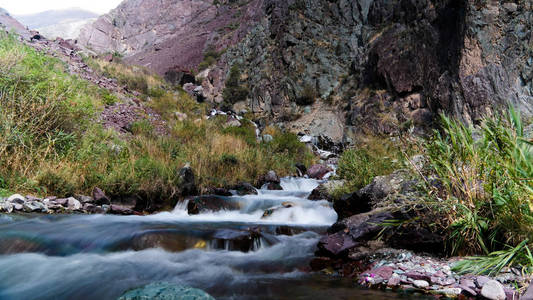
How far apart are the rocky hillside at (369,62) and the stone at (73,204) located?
4919 mm

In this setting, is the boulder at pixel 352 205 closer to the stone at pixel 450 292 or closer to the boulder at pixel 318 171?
the stone at pixel 450 292

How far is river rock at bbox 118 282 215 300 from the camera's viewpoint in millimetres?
1784

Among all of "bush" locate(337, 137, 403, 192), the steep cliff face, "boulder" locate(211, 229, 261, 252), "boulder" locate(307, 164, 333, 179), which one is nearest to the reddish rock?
"boulder" locate(211, 229, 261, 252)

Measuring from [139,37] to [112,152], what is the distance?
133 ft

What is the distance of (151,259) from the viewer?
316 centimetres

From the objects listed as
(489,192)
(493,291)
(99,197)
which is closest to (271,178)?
(99,197)

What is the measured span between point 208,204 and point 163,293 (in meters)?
3.76

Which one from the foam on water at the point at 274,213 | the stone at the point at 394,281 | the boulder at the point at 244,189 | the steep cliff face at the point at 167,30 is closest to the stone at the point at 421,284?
the stone at the point at 394,281

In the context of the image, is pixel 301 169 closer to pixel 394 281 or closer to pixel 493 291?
pixel 394 281

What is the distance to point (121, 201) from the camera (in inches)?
209

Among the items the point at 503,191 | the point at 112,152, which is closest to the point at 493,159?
the point at 503,191

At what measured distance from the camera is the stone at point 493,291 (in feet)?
6.61

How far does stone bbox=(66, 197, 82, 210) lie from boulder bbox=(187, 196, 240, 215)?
1.67 metres

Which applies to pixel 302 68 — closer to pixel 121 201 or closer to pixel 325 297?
pixel 121 201
